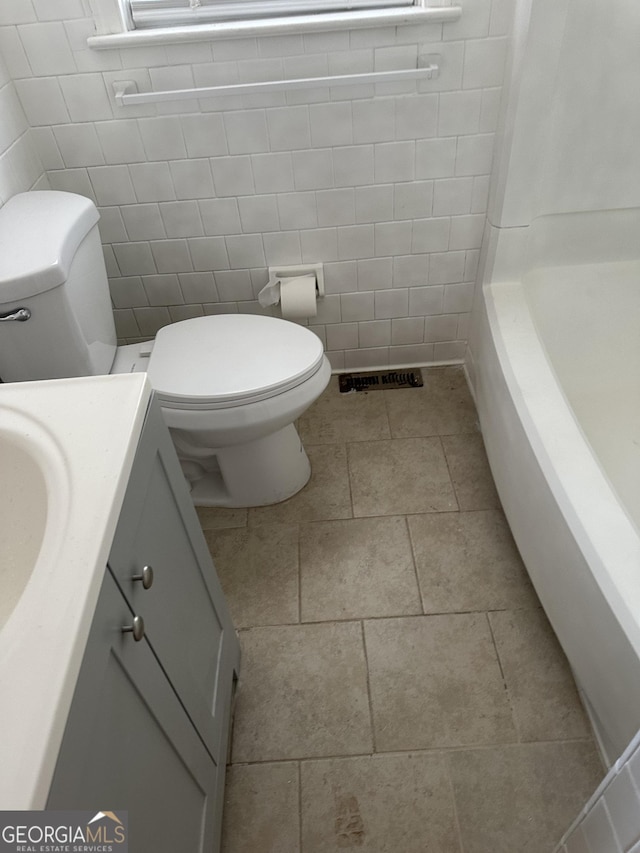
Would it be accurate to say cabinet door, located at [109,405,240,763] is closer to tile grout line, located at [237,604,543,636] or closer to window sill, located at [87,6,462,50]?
tile grout line, located at [237,604,543,636]

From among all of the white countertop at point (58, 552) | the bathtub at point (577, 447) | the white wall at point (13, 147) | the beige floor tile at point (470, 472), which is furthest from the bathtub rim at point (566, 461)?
the white wall at point (13, 147)

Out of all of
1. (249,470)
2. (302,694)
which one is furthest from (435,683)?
(249,470)

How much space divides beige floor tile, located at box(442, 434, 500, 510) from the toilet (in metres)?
0.51

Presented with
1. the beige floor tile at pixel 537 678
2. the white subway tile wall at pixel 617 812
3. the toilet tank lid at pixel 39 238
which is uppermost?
the toilet tank lid at pixel 39 238

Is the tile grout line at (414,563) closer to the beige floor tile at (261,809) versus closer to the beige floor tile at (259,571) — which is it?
the beige floor tile at (259,571)

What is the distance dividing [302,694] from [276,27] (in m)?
1.56

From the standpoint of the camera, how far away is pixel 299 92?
1.56 metres

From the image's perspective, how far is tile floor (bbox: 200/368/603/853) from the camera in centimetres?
119

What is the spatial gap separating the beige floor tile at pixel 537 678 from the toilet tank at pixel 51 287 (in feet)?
3.83

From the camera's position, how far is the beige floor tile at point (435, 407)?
1.95m

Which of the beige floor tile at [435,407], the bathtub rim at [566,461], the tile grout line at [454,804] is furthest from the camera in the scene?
the beige floor tile at [435,407]

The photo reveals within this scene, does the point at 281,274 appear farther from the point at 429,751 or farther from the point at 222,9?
the point at 429,751

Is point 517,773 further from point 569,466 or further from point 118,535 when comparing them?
point 118,535

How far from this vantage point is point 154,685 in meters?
0.81
